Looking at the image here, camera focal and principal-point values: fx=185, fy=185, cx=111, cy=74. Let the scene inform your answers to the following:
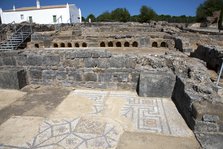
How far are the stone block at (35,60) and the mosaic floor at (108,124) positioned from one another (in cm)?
178

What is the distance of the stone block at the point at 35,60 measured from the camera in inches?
216

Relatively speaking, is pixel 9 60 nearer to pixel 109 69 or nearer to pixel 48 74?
pixel 48 74

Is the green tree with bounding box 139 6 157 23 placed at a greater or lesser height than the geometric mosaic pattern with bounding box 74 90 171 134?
greater

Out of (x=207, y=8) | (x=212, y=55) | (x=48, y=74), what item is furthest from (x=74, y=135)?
(x=207, y=8)

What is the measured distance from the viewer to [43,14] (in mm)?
40438

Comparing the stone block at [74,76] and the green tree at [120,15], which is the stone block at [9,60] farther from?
the green tree at [120,15]

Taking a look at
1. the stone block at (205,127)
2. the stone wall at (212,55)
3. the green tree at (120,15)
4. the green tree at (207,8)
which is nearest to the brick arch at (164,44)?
the stone wall at (212,55)

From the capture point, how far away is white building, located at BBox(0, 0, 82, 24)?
39781 millimetres

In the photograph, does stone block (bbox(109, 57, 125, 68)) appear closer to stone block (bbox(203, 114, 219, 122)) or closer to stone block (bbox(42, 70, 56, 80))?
stone block (bbox(42, 70, 56, 80))

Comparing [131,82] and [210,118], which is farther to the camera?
[131,82]

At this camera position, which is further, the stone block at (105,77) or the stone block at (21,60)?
the stone block at (21,60)

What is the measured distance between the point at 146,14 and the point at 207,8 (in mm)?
15094

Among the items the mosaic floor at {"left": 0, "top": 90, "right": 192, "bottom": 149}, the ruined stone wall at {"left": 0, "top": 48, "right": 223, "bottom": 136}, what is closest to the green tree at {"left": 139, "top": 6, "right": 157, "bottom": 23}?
the ruined stone wall at {"left": 0, "top": 48, "right": 223, "bottom": 136}

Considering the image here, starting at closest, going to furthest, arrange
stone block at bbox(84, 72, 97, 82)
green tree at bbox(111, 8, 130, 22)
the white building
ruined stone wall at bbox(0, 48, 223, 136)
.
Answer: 1. ruined stone wall at bbox(0, 48, 223, 136)
2. stone block at bbox(84, 72, 97, 82)
3. the white building
4. green tree at bbox(111, 8, 130, 22)
